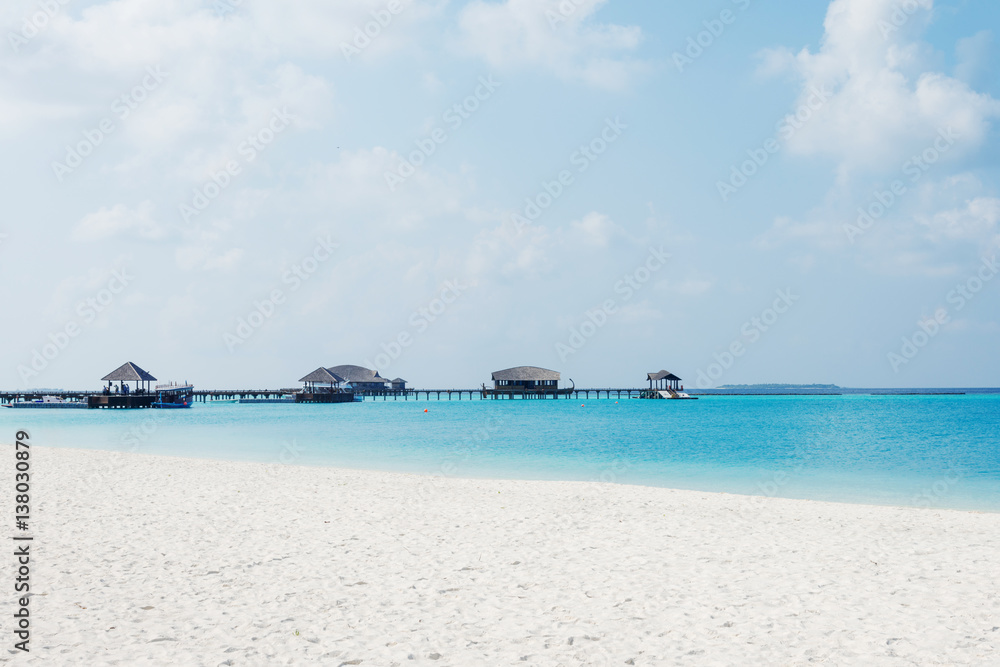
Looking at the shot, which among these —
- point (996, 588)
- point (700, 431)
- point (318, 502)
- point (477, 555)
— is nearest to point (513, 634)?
point (477, 555)

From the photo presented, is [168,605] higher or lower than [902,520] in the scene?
higher

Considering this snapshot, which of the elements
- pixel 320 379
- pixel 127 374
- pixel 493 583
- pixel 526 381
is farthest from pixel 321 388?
pixel 493 583

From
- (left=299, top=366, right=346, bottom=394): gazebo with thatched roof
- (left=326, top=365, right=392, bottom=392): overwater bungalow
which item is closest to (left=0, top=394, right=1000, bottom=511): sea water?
(left=299, top=366, right=346, bottom=394): gazebo with thatched roof

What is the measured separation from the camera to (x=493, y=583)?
22.4 feet

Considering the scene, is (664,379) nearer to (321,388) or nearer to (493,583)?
(321,388)

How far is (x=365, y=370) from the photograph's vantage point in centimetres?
11062

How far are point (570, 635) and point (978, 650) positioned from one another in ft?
10.3

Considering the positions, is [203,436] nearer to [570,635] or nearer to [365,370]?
[570,635]

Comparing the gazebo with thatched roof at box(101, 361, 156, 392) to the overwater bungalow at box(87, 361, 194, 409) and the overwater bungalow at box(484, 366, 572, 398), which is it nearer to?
the overwater bungalow at box(87, 361, 194, 409)

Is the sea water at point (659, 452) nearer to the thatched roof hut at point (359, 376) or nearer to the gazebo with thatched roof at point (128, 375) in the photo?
the gazebo with thatched roof at point (128, 375)

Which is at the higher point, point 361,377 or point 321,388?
point 361,377

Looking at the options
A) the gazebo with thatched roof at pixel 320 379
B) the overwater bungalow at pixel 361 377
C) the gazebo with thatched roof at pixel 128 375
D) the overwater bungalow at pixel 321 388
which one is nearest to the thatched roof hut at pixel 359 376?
the overwater bungalow at pixel 361 377

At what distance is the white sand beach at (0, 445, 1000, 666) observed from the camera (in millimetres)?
5043

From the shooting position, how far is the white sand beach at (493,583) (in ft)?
16.5
